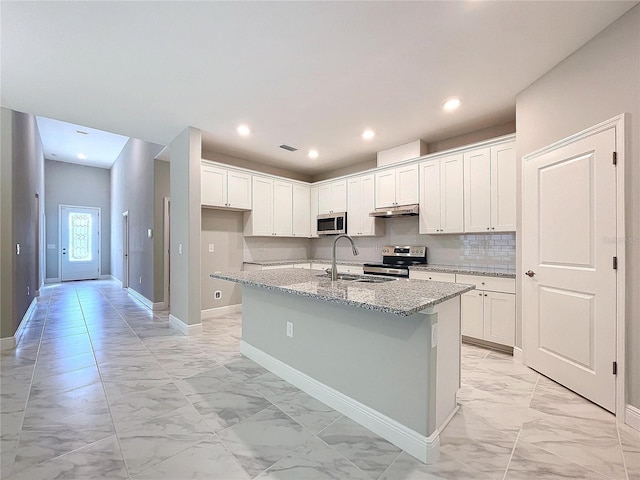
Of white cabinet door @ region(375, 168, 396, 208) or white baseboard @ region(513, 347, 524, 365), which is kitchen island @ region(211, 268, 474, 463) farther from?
white cabinet door @ region(375, 168, 396, 208)

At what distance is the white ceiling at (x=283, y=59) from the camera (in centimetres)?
190

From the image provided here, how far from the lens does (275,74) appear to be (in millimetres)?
2588

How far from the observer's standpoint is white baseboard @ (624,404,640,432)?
72.0 inches

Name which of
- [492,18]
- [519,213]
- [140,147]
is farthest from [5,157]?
[519,213]

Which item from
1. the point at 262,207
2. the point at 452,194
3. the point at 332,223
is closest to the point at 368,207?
the point at 332,223

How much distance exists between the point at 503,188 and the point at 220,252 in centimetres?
419

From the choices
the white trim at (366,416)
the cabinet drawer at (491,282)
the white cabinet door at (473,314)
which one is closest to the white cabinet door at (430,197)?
the cabinet drawer at (491,282)

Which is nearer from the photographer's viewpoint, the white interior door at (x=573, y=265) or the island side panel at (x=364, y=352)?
the island side panel at (x=364, y=352)

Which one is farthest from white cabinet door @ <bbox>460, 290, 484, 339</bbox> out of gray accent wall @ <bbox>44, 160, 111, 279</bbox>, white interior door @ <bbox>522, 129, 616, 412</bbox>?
gray accent wall @ <bbox>44, 160, 111, 279</bbox>

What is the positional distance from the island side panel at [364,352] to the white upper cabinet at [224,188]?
2.31 metres

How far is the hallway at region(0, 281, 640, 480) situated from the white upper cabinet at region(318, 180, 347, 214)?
316 centimetres

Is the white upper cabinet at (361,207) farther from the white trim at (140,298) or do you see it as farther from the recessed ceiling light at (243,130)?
the white trim at (140,298)

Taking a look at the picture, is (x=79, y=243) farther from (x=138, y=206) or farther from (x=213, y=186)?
(x=213, y=186)

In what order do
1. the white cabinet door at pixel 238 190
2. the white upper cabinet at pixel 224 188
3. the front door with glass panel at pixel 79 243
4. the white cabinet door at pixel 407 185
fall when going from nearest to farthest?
the white cabinet door at pixel 407 185 < the white upper cabinet at pixel 224 188 < the white cabinet door at pixel 238 190 < the front door with glass panel at pixel 79 243
